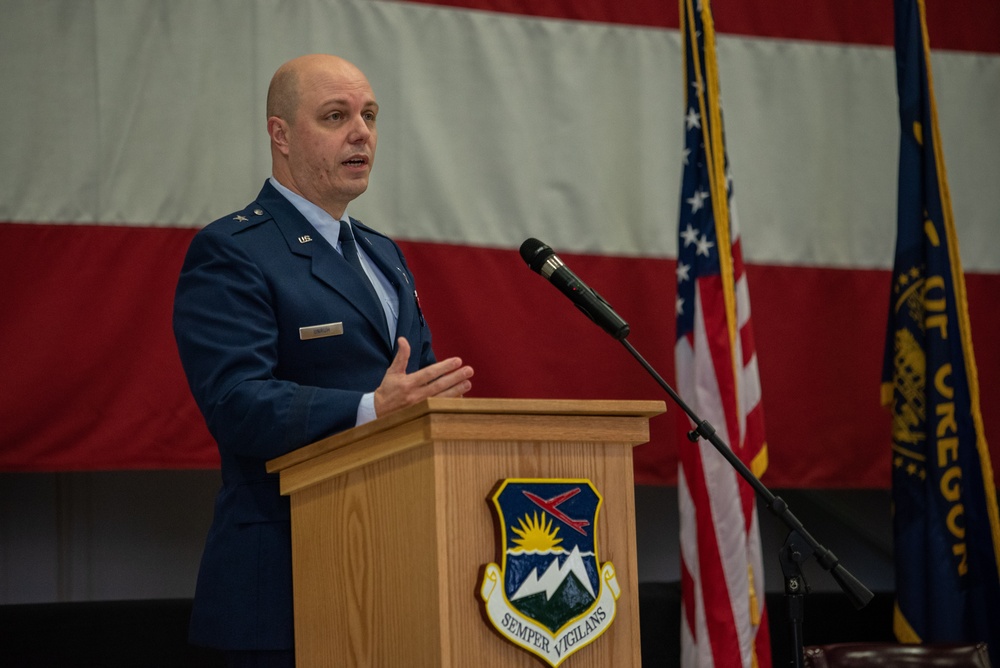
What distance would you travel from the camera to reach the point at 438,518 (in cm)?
135

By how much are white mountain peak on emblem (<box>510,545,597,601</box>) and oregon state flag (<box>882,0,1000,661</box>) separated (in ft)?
6.36

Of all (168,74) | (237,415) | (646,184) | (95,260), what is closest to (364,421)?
(237,415)

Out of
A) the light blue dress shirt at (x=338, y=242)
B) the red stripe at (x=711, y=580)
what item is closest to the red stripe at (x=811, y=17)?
the red stripe at (x=711, y=580)

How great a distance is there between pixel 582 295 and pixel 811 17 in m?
2.26

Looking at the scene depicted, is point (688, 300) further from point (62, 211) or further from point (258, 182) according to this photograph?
point (62, 211)

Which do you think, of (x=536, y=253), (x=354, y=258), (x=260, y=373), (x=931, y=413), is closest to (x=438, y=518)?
(x=260, y=373)

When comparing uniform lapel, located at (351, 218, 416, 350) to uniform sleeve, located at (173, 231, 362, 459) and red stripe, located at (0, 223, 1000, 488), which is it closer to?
uniform sleeve, located at (173, 231, 362, 459)

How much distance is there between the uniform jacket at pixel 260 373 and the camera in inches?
64.7

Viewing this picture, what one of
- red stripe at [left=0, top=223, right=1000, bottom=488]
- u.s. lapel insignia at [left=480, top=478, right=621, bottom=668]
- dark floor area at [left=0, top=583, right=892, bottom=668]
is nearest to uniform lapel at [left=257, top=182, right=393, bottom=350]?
u.s. lapel insignia at [left=480, top=478, right=621, bottom=668]

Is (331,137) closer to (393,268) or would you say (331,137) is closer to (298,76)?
(298,76)

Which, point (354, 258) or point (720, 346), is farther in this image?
point (720, 346)

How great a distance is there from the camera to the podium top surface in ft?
4.50

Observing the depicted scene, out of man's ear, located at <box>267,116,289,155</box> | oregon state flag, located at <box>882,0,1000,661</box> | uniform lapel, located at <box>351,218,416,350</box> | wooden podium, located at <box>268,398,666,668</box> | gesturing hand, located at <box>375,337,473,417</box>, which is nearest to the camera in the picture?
wooden podium, located at <box>268,398,666,668</box>

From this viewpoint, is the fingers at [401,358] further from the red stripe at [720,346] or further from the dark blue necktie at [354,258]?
the red stripe at [720,346]
